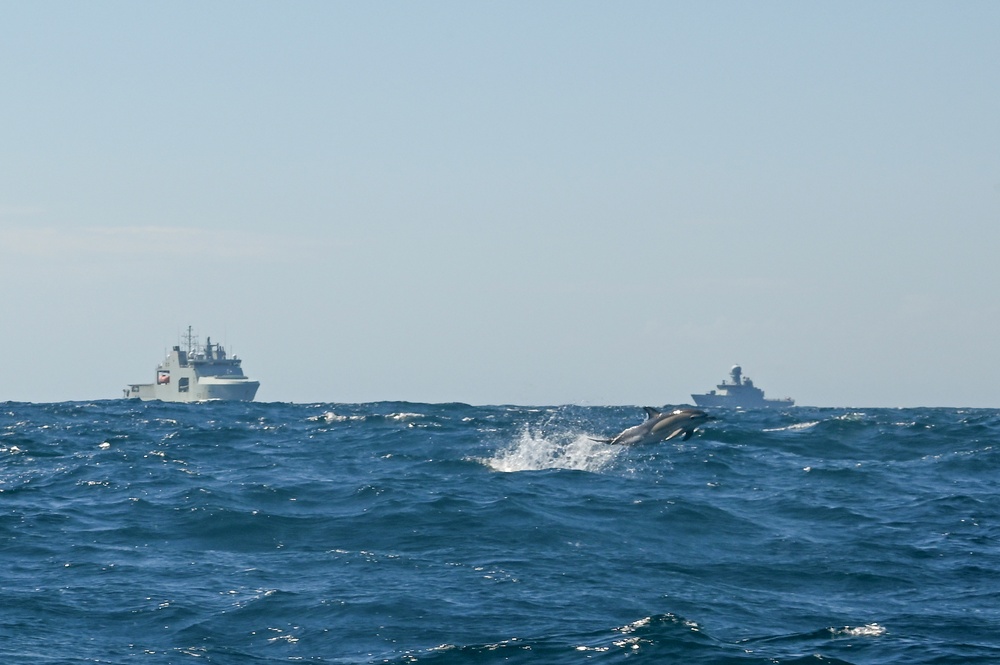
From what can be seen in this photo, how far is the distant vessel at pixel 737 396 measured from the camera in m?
195

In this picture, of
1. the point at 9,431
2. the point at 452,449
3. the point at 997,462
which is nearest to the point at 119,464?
the point at 452,449

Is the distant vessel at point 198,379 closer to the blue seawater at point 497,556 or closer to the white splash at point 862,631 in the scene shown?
the blue seawater at point 497,556

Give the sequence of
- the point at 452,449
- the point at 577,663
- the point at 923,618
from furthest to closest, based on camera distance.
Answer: the point at 452,449
the point at 923,618
the point at 577,663

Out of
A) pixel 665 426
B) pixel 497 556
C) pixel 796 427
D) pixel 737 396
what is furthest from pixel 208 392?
pixel 497 556

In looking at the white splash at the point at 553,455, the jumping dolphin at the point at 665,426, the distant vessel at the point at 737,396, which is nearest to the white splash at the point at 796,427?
the white splash at the point at 553,455

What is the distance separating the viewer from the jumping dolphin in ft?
93.8

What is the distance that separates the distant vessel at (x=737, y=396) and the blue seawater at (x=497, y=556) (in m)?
161

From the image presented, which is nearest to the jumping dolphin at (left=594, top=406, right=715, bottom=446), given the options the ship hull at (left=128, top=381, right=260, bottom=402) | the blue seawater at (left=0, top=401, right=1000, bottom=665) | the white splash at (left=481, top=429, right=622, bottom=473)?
the blue seawater at (left=0, top=401, right=1000, bottom=665)

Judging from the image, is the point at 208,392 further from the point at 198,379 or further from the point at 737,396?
the point at 737,396

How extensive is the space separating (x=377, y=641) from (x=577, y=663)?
272 cm

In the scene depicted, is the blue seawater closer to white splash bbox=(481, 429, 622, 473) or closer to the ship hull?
white splash bbox=(481, 429, 622, 473)

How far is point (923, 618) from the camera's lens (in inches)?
639

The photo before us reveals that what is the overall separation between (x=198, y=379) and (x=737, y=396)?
90.0 meters

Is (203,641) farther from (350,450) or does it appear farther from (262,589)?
(350,450)
